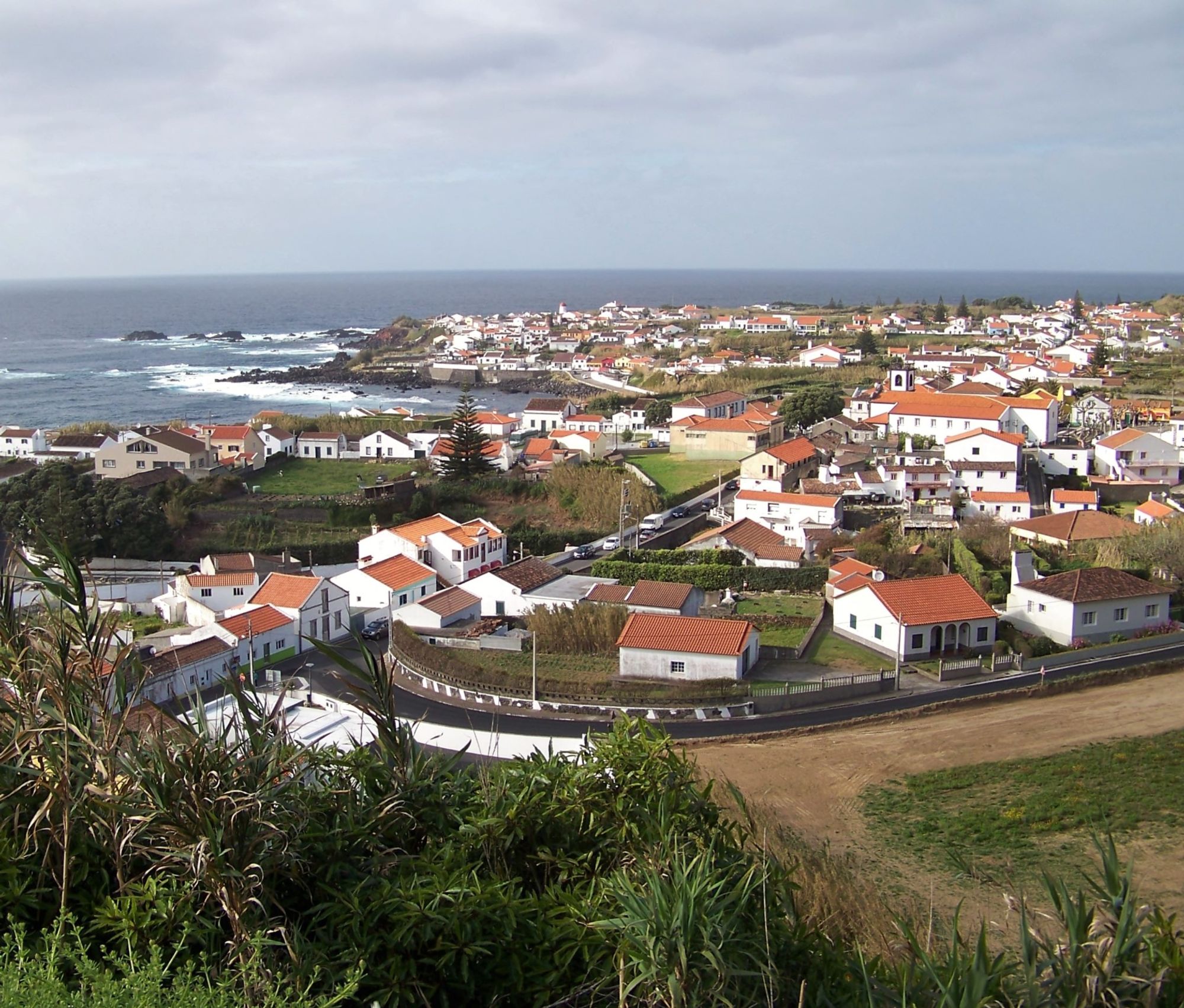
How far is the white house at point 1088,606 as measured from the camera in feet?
68.4

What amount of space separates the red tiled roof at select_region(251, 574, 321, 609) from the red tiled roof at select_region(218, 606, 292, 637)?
0.38 meters

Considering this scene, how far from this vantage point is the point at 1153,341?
6838 cm

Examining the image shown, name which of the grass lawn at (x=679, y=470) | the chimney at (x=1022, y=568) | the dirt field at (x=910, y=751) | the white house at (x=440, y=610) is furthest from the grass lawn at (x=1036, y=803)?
the grass lawn at (x=679, y=470)

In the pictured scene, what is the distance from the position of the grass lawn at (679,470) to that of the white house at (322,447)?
10.4 metres

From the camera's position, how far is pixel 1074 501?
2991 cm

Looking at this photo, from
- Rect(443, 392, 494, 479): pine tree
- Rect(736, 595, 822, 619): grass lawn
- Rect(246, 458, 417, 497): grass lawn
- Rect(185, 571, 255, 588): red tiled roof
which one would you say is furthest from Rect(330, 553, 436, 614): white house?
Rect(443, 392, 494, 479): pine tree

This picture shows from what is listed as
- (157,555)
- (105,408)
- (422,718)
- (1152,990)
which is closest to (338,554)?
(157,555)

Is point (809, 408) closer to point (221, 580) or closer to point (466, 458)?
point (466, 458)

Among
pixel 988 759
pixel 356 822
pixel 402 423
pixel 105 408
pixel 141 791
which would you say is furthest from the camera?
pixel 105 408

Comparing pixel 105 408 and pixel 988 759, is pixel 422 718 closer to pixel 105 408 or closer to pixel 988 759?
pixel 988 759

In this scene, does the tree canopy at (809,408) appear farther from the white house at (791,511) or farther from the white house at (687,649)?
the white house at (687,649)

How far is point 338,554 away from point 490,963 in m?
23.9

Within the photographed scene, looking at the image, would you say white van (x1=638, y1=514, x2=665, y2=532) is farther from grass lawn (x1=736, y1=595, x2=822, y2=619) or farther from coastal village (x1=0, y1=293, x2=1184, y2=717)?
grass lawn (x1=736, y1=595, x2=822, y2=619)

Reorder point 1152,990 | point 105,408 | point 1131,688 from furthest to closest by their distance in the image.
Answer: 1. point 105,408
2. point 1131,688
3. point 1152,990
